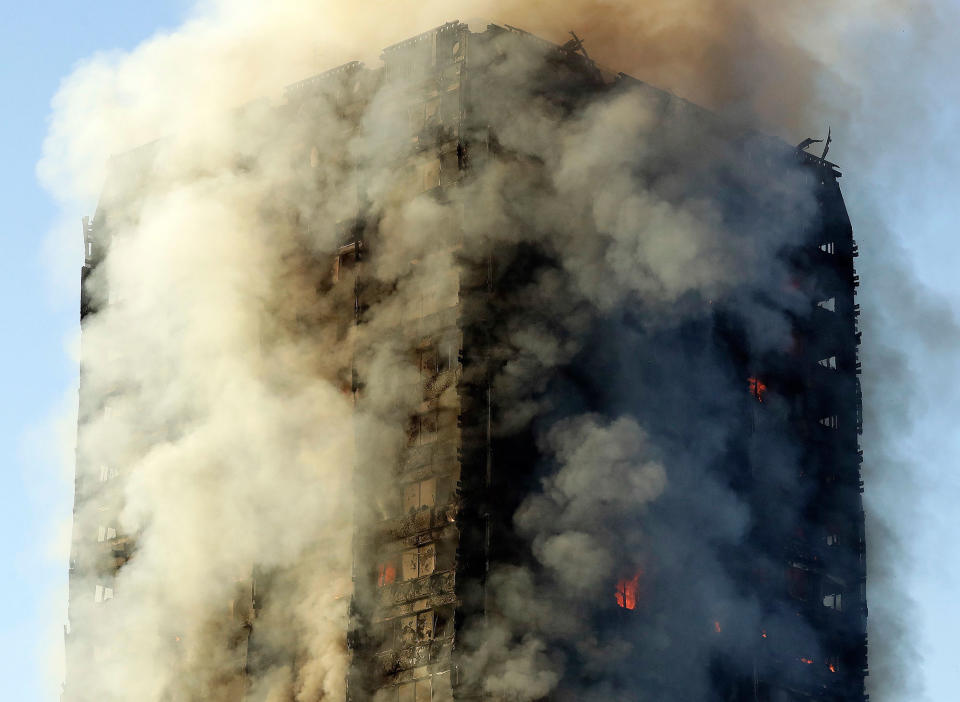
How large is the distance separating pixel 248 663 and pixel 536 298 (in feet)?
51.7

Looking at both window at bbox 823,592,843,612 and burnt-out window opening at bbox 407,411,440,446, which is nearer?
burnt-out window opening at bbox 407,411,440,446

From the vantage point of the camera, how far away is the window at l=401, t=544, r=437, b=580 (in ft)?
252

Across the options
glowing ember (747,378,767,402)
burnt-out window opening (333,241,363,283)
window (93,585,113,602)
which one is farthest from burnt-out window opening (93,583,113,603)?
glowing ember (747,378,767,402)

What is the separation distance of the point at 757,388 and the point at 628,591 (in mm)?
11005

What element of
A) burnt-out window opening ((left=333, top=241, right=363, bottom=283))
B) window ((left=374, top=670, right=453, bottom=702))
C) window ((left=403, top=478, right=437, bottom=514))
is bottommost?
window ((left=374, top=670, right=453, bottom=702))

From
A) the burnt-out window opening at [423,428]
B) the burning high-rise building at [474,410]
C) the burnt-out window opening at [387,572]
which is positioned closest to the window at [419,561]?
the burning high-rise building at [474,410]

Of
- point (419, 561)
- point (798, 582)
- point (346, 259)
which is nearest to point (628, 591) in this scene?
point (419, 561)

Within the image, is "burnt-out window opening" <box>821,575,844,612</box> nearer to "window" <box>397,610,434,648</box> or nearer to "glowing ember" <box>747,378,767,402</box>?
"glowing ember" <box>747,378,767,402</box>

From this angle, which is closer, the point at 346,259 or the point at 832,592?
the point at 346,259

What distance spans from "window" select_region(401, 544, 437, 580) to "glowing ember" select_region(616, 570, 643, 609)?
21.6ft

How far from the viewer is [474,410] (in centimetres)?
7775

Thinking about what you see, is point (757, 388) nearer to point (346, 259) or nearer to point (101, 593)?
point (346, 259)

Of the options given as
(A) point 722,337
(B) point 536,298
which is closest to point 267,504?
(B) point 536,298

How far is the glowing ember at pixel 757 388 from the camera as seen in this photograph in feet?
284
